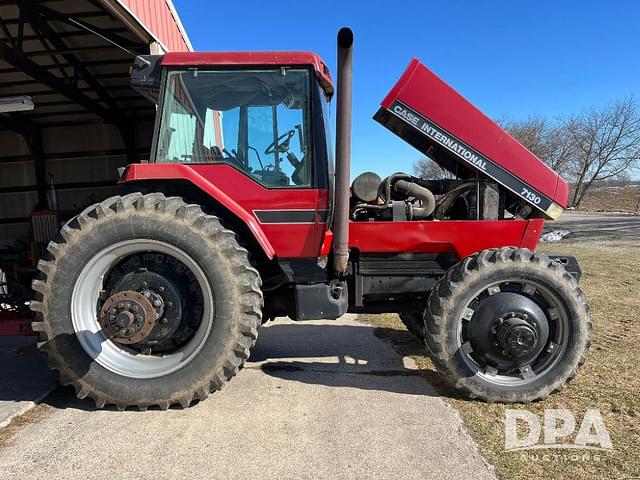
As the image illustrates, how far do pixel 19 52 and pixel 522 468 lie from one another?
22.0 ft

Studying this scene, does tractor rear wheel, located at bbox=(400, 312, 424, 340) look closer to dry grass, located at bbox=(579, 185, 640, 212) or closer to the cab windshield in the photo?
the cab windshield

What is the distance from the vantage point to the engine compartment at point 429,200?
3.51 metres

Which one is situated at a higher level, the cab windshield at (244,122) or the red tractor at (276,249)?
the cab windshield at (244,122)

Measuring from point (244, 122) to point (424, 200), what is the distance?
1.61m

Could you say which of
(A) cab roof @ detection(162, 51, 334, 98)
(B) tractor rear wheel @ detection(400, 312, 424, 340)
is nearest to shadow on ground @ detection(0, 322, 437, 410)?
(B) tractor rear wheel @ detection(400, 312, 424, 340)

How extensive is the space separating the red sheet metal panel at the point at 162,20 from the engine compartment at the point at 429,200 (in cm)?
348

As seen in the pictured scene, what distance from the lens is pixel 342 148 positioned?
2936 millimetres

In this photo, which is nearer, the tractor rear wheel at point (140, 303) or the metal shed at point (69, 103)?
the tractor rear wheel at point (140, 303)

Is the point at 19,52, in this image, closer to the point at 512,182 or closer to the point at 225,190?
the point at 225,190

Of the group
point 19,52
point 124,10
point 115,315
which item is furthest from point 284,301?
point 19,52

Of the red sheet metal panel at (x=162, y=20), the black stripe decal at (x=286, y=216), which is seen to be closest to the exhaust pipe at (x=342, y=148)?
the black stripe decal at (x=286, y=216)

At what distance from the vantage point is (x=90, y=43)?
6.21 meters

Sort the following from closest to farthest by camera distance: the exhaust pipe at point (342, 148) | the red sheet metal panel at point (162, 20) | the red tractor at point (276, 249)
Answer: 1. the exhaust pipe at point (342, 148)
2. the red tractor at point (276, 249)
3. the red sheet metal panel at point (162, 20)

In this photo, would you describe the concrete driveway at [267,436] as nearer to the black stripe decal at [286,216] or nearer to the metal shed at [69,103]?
the black stripe decal at [286,216]
